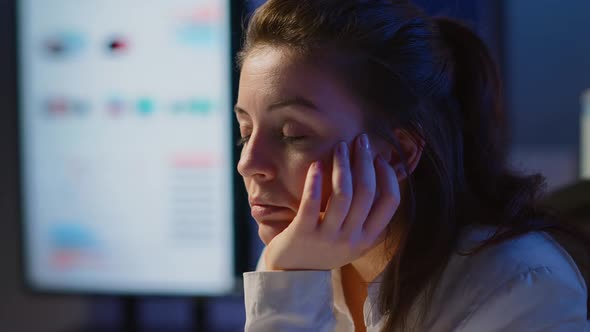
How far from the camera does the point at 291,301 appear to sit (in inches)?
28.2

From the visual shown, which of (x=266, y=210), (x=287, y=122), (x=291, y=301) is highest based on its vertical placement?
(x=287, y=122)

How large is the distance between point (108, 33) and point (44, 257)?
1.60 ft

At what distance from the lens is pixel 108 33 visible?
125cm

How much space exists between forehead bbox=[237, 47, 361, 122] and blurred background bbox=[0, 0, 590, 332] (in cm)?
50

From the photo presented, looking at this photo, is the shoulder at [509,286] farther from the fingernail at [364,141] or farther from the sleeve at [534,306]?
the fingernail at [364,141]

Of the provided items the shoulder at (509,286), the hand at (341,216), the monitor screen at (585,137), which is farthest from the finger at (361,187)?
the monitor screen at (585,137)

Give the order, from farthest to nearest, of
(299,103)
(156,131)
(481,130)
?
1. (156,131)
2. (481,130)
3. (299,103)

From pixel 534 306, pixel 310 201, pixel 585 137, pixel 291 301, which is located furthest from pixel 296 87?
pixel 585 137

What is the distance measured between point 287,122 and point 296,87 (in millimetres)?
39

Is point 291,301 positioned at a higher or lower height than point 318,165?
lower

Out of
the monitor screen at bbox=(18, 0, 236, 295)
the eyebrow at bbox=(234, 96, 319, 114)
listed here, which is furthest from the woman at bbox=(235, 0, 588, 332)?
the monitor screen at bbox=(18, 0, 236, 295)

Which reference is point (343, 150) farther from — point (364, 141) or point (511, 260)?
point (511, 260)

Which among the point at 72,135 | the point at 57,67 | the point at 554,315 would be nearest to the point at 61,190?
the point at 72,135

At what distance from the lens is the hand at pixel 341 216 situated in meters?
0.69
